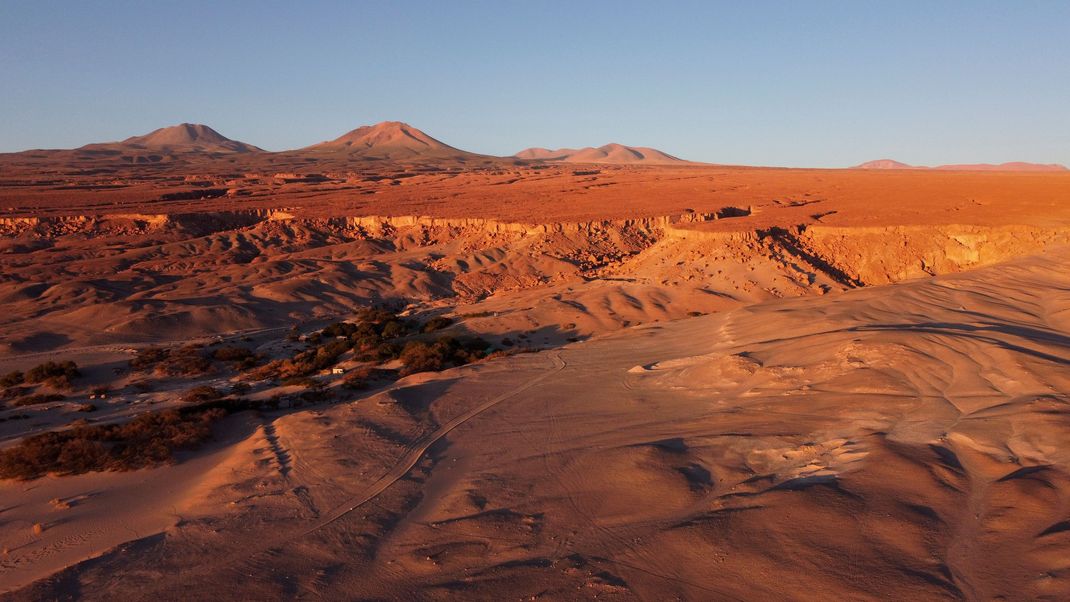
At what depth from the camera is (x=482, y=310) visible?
99.7ft

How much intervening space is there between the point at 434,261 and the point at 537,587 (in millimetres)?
35556

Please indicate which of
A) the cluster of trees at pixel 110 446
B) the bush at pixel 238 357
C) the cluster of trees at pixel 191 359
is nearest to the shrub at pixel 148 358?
the cluster of trees at pixel 191 359

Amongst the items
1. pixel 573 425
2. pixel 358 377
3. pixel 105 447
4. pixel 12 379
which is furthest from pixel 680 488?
pixel 12 379

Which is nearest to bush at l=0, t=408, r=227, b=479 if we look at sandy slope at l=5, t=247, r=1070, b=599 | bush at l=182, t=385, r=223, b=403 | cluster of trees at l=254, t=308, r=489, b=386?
sandy slope at l=5, t=247, r=1070, b=599

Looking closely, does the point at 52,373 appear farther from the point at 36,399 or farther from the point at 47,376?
the point at 36,399

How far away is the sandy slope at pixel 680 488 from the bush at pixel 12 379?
12755mm

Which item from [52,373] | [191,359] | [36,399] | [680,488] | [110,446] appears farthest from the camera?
[191,359]

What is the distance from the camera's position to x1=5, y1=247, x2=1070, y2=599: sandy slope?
8469 millimetres

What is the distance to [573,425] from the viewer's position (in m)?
14.8

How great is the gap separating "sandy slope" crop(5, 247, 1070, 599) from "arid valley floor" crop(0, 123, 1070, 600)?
6 cm

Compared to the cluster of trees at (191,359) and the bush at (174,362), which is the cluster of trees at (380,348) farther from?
the bush at (174,362)

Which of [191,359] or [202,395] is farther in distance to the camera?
[191,359]

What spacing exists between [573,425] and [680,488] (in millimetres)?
4294

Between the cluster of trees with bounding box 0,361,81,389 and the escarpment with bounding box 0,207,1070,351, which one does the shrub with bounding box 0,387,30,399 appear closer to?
the cluster of trees with bounding box 0,361,81,389
